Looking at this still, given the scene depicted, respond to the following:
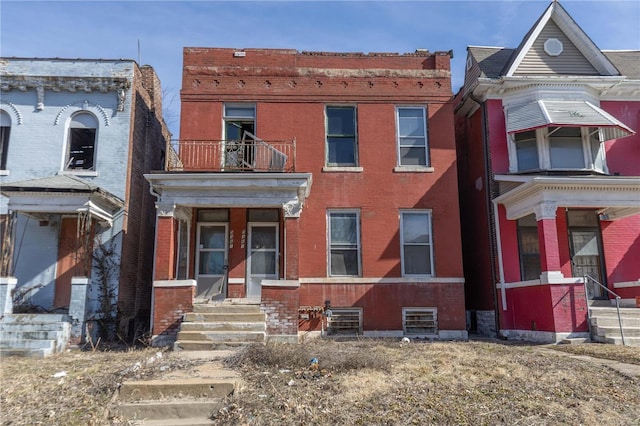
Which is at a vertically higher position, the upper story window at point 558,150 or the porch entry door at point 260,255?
the upper story window at point 558,150

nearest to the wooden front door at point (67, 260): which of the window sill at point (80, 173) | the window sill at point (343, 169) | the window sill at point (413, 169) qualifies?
the window sill at point (80, 173)

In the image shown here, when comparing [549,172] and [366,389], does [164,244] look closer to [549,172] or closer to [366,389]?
[366,389]

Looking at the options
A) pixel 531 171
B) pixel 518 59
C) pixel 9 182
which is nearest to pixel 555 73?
pixel 518 59

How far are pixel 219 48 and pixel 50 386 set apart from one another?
10.5m

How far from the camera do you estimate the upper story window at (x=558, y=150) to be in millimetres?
13445

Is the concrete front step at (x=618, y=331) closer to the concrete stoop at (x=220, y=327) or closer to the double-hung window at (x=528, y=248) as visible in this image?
the double-hung window at (x=528, y=248)

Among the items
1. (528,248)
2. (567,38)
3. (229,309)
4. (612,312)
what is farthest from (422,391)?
(567,38)

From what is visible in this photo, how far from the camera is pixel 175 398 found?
6113 millimetres

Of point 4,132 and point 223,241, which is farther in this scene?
point 4,132

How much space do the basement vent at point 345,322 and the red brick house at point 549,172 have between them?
13.0ft

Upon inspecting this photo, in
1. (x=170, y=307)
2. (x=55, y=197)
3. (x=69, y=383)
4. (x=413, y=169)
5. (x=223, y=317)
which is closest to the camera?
(x=69, y=383)

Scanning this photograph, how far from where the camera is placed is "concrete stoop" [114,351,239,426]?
5777 millimetres

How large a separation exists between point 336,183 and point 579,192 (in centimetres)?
638

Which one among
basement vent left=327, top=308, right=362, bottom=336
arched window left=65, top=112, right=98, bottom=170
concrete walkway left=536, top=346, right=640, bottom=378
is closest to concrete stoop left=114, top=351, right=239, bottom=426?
→ basement vent left=327, top=308, right=362, bottom=336
